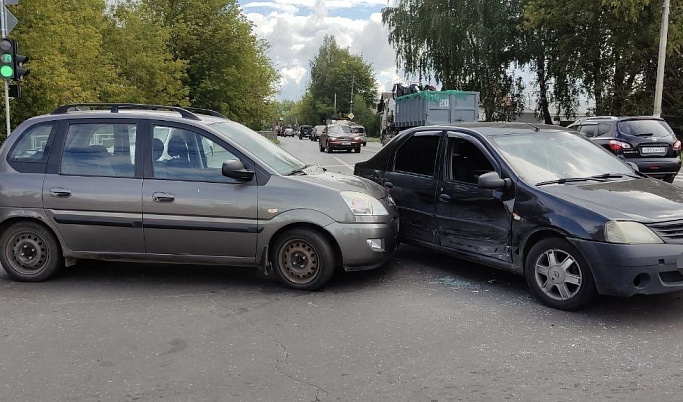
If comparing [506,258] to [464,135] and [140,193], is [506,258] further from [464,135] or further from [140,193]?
[140,193]

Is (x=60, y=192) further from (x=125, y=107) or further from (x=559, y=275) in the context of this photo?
(x=559, y=275)

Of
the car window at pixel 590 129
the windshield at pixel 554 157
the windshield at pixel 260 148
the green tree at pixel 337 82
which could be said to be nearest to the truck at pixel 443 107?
the car window at pixel 590 129

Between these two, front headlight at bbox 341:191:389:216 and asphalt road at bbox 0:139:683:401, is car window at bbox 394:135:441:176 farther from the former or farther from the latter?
asphalt road at bbox 0:139:683:401

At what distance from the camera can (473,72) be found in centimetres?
3834

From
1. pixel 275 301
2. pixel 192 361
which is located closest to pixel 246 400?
pixel 192 361

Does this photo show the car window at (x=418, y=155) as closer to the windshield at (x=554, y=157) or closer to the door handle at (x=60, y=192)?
the windshield at (x=554, y=157)

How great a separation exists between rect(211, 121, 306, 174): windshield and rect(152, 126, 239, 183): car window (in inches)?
9.0

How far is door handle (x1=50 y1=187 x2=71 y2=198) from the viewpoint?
18.5 feet

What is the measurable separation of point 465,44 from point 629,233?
34786 mm

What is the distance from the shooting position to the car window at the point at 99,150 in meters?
5.68

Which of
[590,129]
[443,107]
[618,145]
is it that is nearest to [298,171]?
[618,145]

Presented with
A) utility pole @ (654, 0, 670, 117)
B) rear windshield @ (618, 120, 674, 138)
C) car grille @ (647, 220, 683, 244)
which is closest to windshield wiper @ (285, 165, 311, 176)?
car grille @ (647, 220, 683, 244)

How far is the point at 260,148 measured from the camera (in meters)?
6.11

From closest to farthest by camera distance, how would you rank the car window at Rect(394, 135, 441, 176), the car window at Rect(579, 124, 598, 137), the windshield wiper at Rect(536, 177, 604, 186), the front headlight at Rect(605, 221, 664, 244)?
the front headlight at Rect(605, 221, 664, 244), the windshield wiper at Rect(536, 177, 604, 186), the car window at Rect(394, 135, 441, 176), the car window at Rect(579, 124, 598, 137)
